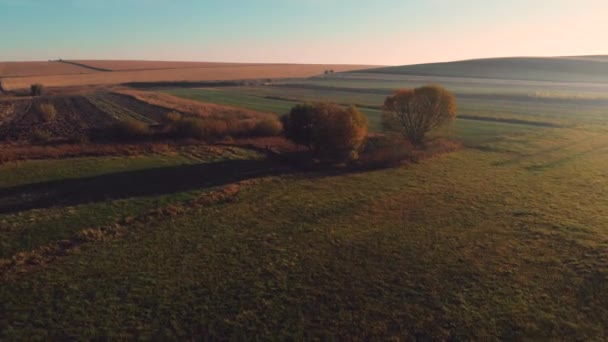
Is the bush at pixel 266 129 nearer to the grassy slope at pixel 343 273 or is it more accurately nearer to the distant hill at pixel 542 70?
the grassy slope at pixel 343 273

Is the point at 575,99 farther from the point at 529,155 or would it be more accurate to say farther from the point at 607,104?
the point at 529,155

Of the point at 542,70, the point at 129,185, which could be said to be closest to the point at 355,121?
the point at 129,185

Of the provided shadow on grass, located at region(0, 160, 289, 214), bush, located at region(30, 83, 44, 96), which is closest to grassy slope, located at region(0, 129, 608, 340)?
shadow on grass, located at region(0, 160, 289, 214)

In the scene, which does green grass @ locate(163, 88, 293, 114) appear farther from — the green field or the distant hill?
the distant hill

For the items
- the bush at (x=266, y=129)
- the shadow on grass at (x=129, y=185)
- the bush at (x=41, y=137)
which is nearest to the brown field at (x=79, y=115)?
the bush at (x=41, y=137)

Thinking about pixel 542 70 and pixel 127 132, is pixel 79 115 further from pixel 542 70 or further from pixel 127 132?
pixel 542 70

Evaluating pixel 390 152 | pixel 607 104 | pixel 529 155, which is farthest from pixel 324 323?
pixel 607 104
